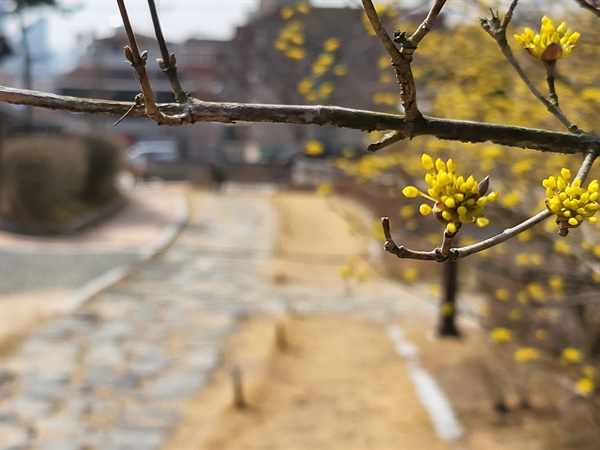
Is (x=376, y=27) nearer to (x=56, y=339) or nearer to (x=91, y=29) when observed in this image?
(x=56, y=339)

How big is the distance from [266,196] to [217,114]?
69.8 feet

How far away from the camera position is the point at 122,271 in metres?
10.2

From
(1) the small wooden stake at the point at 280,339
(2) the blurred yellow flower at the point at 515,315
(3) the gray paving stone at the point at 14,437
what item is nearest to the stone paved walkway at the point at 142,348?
(3) the gray paving stone at the point at 14,437

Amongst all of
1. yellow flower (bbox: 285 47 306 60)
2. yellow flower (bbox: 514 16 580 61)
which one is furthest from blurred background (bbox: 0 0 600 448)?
yellow flower (bbox: 514 16 580 61)

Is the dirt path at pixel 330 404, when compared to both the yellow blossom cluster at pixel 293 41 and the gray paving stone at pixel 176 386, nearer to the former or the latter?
the gray paving stone at pixel 176 386

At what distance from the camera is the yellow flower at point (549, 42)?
184 centimetres

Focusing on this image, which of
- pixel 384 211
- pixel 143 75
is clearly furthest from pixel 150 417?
pixel 384 211

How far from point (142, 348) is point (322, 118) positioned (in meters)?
5.69

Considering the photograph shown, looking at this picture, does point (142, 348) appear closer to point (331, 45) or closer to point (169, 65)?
point (331, 45)

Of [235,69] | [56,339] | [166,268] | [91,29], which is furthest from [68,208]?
[235,69]

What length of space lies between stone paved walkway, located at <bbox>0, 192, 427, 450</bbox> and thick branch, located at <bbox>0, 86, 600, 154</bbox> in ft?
12.1

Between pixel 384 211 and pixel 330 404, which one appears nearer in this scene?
pixel 330 404

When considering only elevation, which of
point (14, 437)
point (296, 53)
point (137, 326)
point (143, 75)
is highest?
point (143, 75)

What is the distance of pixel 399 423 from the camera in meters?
5.16
